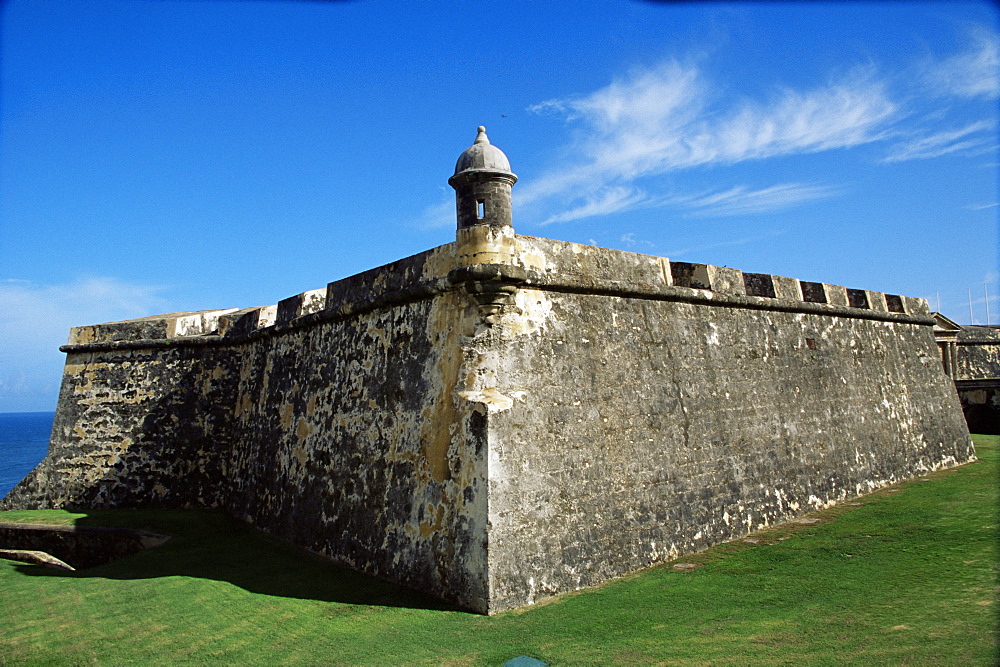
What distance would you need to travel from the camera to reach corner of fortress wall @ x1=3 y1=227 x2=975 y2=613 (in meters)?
5.51

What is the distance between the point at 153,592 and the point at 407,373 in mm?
2940

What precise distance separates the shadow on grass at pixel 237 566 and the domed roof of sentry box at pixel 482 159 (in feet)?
12.7

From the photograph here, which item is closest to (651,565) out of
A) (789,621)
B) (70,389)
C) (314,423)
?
(789,621)

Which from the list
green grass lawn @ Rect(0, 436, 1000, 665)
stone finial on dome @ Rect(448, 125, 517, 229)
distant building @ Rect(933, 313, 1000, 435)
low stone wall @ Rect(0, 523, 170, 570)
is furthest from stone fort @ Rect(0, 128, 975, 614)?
distant building @ Rect(933, 313, 1000, 435)

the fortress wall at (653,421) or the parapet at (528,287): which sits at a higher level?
the parapet at (528,287)

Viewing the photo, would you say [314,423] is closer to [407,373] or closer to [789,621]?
[407,373]

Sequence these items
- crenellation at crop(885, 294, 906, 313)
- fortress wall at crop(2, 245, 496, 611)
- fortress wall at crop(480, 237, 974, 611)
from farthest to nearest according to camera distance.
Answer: crenellation at crop(885, 294, 906, 313), fortress wall at crop(2, 245, 496, 611), fortress wall at crop(480, 237, 974, 611)

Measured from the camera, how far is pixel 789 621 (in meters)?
4.47

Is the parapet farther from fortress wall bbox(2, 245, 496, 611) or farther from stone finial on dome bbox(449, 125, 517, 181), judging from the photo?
stone finial on dome bbox(449, 125, 517, 181)

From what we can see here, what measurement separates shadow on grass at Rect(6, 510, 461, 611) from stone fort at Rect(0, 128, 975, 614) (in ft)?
0.64

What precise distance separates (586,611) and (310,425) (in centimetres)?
410

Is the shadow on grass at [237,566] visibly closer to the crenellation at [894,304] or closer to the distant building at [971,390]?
the crenellation at [894,304]

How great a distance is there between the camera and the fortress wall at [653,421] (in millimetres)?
5469

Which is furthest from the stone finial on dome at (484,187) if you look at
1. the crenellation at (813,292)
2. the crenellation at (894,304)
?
the crenellation at (894,304)
